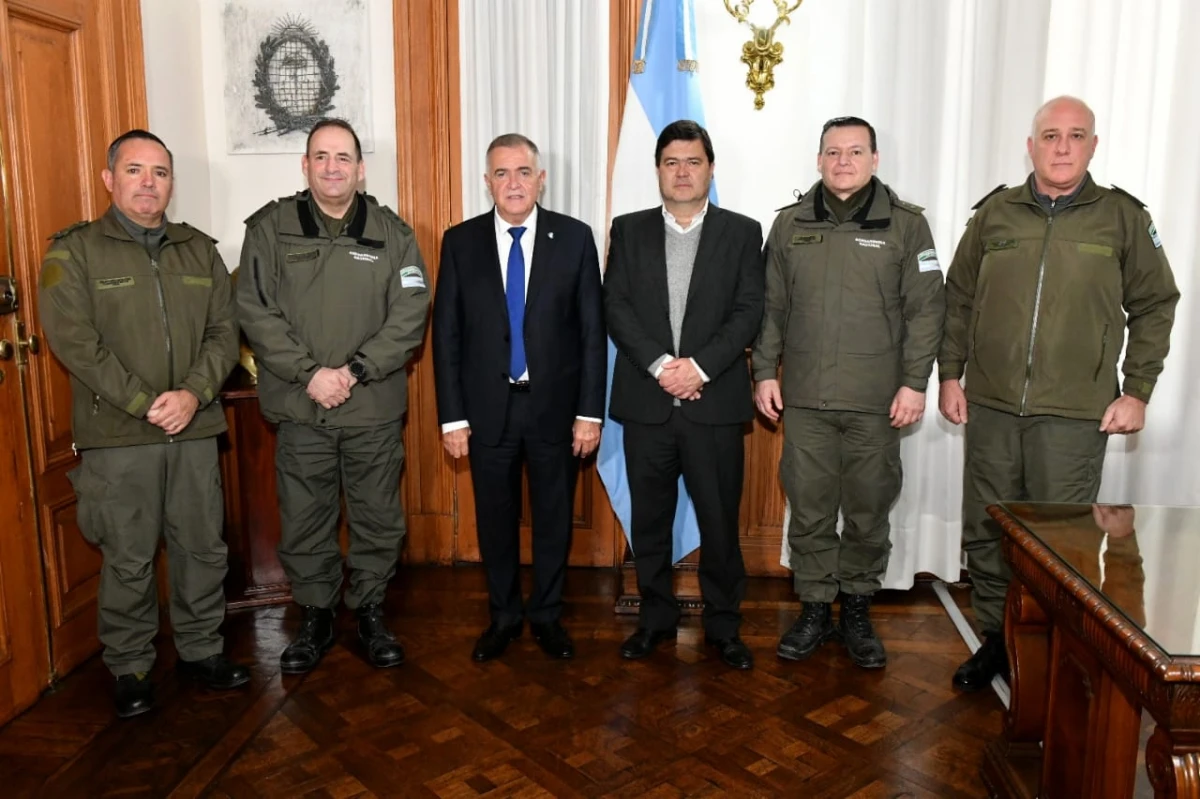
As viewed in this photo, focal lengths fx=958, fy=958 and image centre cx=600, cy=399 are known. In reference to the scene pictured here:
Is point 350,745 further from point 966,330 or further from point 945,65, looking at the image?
point 945,65

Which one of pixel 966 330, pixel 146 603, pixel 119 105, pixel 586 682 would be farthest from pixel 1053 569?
pixel 119 105

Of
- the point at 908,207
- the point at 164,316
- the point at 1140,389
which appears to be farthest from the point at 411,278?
the point at 1140,389

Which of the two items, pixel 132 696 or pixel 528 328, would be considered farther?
pixel 528 328

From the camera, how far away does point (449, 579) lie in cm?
379

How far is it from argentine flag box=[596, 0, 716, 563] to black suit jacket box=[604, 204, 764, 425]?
480mm

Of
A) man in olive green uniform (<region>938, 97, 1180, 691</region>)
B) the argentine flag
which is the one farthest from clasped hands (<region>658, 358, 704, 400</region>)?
man in olive green uniform (<region>938, 97, 1180, 691</region>)

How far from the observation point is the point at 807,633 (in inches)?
121

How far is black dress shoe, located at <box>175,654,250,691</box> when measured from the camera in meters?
2.82

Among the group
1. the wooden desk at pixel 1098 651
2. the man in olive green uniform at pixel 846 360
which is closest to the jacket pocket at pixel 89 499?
the man in olive green uniform at pixel 846 360

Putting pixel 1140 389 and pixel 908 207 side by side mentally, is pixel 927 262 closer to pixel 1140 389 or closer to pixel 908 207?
pixel 908 207

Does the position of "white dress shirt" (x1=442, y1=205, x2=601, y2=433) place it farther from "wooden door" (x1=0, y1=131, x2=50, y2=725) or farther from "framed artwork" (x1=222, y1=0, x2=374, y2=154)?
"wooden door" (x1=0, y1=131, x2=50, y2=725)

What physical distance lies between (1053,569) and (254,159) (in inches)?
123

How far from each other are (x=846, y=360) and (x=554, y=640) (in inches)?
50.0

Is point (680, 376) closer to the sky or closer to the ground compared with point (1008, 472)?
closer to the sky
